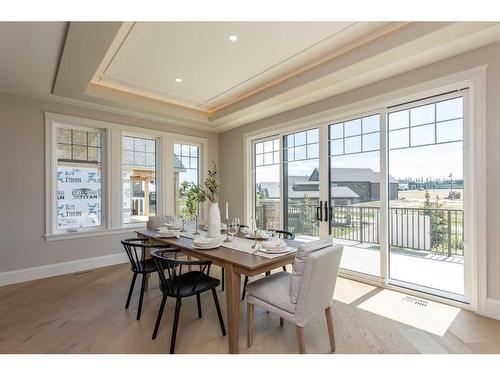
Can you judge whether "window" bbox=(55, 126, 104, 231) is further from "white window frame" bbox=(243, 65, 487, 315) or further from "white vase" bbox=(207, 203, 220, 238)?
"white window frame" bbox=(243, 65, 487, 315)

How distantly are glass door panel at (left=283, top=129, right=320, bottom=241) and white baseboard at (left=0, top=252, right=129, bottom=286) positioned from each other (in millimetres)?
3023

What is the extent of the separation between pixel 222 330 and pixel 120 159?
340 centimetres

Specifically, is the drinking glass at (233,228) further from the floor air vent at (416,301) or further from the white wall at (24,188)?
the white wall at (24,188)

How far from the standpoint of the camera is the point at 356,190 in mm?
3564

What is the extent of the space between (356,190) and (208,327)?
101 inches

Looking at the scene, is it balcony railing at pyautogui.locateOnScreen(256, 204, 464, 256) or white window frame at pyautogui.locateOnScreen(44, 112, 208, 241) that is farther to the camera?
white window frame at pyautogui.locateOnScreen(44, 112, 208, 241)

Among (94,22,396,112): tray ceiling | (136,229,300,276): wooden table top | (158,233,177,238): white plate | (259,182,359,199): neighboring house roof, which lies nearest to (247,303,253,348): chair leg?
(136,229,300,276): wooden table top

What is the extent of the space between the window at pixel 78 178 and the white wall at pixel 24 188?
25 centimetres

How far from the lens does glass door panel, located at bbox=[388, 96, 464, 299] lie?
2.81 meters

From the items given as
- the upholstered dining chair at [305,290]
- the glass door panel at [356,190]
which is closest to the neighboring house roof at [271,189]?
the glass door panel at [356,190]

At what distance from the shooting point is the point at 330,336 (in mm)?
1996
